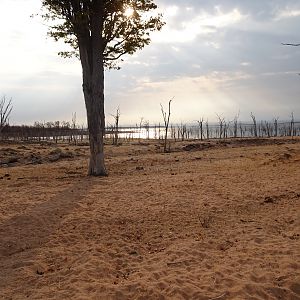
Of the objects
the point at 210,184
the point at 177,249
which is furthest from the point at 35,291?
the point at 210,184

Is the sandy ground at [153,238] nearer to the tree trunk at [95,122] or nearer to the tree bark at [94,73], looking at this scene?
the tree trunk at [95,122]

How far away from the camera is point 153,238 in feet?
23.6

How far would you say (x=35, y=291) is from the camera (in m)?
5.17

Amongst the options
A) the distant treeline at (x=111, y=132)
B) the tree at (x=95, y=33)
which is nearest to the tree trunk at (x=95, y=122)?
the tree at (x=95, y=33)

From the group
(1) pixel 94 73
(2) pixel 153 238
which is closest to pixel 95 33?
(1) pixel 94 73

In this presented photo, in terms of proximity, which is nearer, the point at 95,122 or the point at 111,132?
the point at 95,122

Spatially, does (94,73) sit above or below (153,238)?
above

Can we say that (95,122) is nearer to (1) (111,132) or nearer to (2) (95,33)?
(2) (95,33)

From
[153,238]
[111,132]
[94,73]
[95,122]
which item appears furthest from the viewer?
[111,132]

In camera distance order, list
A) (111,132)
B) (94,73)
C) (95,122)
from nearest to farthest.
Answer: (94,73)
(95,122)
(111,132)

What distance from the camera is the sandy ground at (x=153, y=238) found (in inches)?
203

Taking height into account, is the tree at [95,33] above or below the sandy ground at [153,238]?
above

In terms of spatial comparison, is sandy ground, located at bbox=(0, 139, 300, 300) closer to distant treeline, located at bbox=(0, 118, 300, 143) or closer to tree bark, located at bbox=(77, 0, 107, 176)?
tree bark, located at bbox=(77, 0, 107, 176)

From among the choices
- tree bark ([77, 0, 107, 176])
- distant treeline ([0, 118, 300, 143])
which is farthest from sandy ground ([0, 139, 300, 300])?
distant treeline ([0, 118, 300, 143])
